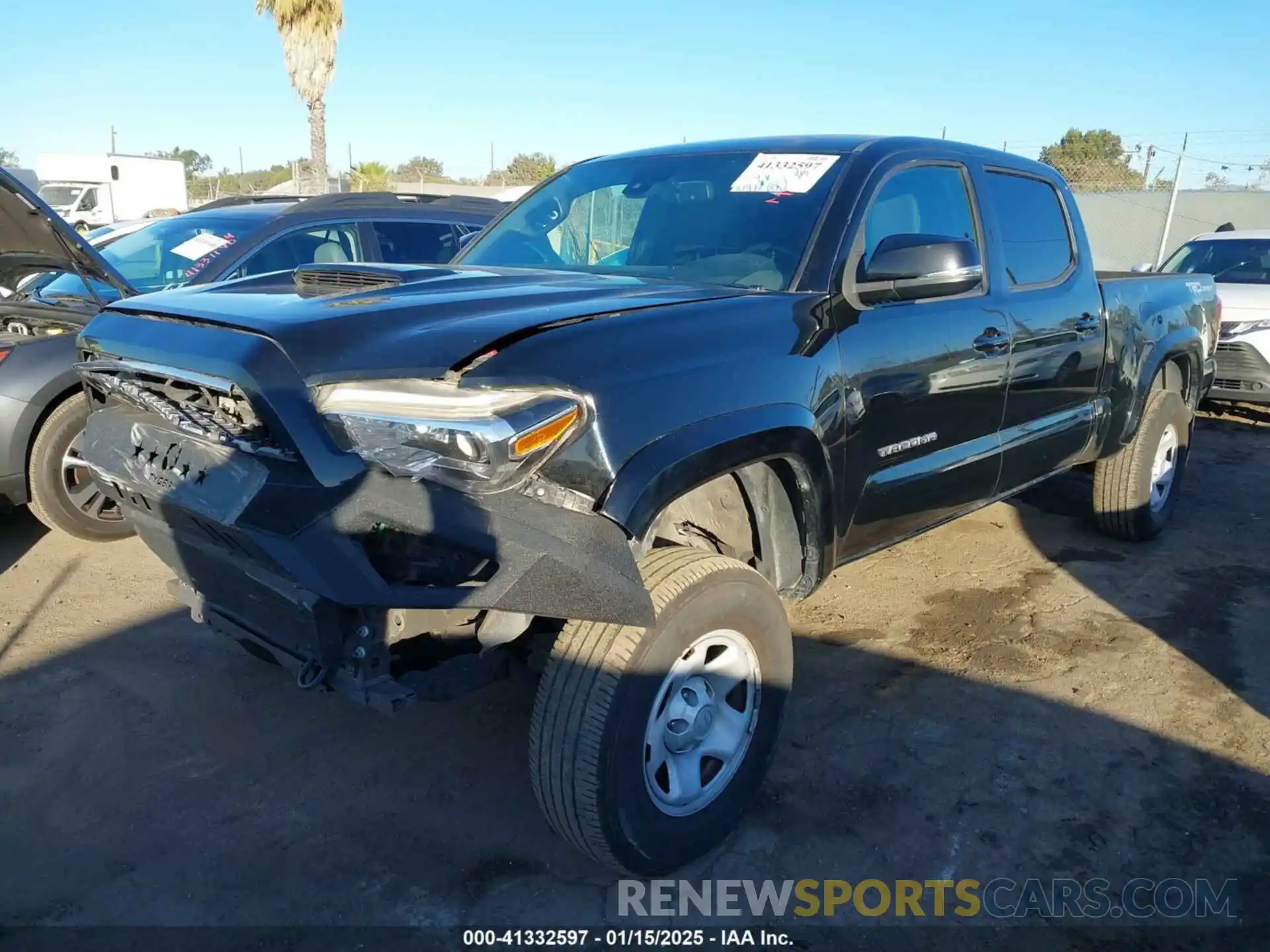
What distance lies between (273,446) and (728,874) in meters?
1.65

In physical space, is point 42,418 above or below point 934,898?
above

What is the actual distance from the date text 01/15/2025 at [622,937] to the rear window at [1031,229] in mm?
2684

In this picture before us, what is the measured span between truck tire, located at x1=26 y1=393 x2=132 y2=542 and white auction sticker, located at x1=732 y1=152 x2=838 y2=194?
3.29 meters

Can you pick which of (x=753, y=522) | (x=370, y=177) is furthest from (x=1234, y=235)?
(x=370, y=177)

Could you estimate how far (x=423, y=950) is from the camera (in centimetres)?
237

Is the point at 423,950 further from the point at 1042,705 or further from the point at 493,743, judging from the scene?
the point at 1042,705

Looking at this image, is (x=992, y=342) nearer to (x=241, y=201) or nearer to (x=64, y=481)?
(x=64, y=481)

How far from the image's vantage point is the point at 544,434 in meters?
2.13

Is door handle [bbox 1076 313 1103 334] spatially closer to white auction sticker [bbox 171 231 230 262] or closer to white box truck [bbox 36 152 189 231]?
white auction sticker [bbox 171 231 230 262]

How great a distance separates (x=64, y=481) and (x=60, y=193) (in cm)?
2597

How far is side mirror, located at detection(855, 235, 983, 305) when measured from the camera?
2965 mm

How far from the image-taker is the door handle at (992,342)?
11.6 feet

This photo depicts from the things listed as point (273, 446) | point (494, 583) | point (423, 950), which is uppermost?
point (273, 446)

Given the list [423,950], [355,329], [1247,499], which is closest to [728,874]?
[423,950]
